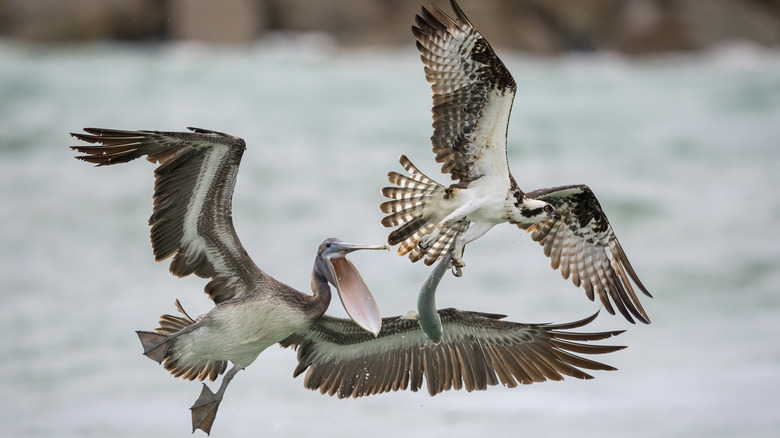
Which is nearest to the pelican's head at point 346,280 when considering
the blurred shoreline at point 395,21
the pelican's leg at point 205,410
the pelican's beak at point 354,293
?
the pelican's beak at point 354,293

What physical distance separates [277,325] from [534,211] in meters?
2.34

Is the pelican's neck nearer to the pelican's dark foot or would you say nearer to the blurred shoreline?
the pelican's dark foot

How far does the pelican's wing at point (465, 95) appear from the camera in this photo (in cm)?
930

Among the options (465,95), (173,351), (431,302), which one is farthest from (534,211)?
(173,351)

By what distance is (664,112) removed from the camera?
30062 mm

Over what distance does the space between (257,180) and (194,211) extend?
15659 mm

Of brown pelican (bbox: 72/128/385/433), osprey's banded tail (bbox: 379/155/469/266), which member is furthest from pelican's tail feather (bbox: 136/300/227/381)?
osprey's banded tail (bbox: 379/155/469/266)

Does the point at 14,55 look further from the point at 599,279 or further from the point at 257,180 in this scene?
the point at 599,279

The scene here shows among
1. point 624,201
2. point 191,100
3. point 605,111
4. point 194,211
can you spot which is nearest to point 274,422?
point 194,211

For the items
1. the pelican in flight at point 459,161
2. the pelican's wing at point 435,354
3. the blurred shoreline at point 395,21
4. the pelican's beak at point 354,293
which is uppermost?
the blurred shoreline at point 395,21

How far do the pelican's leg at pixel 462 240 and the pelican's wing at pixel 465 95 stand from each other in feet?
1.27

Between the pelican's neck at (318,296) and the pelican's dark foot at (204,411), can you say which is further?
the pelican's dark foot at (204,411)

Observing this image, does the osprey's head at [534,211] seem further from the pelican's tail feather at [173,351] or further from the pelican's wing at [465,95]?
the pelican's tail feather at [173,351]

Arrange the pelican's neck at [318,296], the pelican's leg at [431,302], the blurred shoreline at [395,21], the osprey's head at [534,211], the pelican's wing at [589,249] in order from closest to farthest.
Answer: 1. the pelican's leg at [431,302]
2. the pelican's neck at [318,296]
3. the osprey's head at [534,211]
4. the pelican's wing at [589,249]
5. the blurred shoreline at [395,21]
